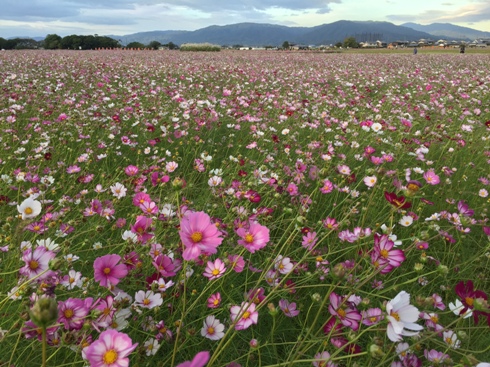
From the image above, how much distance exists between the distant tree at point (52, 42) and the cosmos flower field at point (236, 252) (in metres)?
35.4

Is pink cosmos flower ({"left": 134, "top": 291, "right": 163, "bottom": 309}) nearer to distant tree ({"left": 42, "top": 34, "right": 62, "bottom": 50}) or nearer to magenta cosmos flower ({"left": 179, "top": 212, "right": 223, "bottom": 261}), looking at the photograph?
magenta cosmos flower ({"left": 179, "top": 212, "right": 223, "bottom": 261})

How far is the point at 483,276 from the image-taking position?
6.19 ft

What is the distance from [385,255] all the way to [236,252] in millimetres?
689

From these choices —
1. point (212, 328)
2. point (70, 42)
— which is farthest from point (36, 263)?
point (70, 42)

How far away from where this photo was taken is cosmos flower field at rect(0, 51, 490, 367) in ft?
3.28

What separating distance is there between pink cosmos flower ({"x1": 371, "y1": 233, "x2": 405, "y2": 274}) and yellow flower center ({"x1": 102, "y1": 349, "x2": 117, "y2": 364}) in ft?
2.53

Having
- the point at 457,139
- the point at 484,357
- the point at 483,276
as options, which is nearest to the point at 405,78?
the point at 457,139

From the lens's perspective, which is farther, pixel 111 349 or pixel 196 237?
pixel 196 237

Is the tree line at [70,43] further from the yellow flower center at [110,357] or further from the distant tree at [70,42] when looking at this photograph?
the yellow flower center at [110,357]

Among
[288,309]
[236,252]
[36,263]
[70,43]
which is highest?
[70,43]

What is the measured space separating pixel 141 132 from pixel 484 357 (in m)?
3.48

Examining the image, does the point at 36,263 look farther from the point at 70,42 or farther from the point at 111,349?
the point at 70,42

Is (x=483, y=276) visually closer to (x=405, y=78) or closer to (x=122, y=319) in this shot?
(x=122, y=319)

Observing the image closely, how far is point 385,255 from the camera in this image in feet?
3.80
